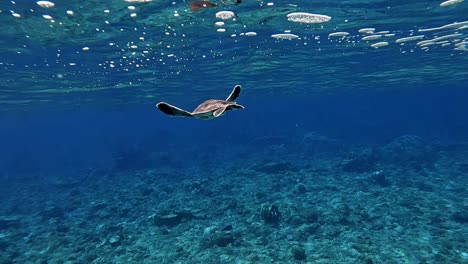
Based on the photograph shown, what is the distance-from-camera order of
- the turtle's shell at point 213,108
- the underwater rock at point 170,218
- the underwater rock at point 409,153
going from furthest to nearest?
1. the underwater rock at point 409,153
2. the underwater rock at point 170,218
3. the turtle's shell at point 213,108

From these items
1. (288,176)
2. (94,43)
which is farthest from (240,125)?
(94,43)

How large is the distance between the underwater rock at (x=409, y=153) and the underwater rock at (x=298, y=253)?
65.8 feet

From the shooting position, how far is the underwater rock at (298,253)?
1165 cm

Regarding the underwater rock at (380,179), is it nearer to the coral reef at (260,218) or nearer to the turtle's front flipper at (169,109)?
the coral reef at (260,218)

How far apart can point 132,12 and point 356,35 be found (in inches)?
546

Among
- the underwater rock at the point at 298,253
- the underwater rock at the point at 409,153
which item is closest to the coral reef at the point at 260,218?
the underwater rock at the point at 298,253

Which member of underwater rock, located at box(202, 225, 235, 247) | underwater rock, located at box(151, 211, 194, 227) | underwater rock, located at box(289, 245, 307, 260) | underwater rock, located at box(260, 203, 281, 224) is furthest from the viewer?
underwater rock, located at box(151, 211, 194, 227)

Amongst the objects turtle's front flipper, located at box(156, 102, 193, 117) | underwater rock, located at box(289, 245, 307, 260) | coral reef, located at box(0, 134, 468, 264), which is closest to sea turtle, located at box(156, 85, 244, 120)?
turtle's front flipper, located at box(156, 102, 193, 117)

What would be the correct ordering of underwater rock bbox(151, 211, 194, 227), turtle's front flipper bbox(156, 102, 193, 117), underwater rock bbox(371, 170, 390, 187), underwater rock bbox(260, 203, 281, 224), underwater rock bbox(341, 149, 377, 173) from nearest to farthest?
turtle's front flipper bbox(156, 102, 193, 117) → underwater rock bbox(260, 203, 281, 224) → underwater rock bbox(151, 211, 194, 227) → underwater rock bbox(371, 170, 390, 187) → underwater rock bbox(341, 149, 377, 173)

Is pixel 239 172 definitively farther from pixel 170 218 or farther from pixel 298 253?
pixel 298 253

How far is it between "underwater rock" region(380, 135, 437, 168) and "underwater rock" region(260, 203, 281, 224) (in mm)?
17846

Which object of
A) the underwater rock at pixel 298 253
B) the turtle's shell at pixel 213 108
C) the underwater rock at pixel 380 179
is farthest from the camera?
the underwater rock at pixel 380 179

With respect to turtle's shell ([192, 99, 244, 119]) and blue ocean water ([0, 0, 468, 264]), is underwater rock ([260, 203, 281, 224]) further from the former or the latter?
turtle's shell ([192, 99, 244, 119])

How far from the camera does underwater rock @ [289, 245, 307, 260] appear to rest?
11648 millimetres
